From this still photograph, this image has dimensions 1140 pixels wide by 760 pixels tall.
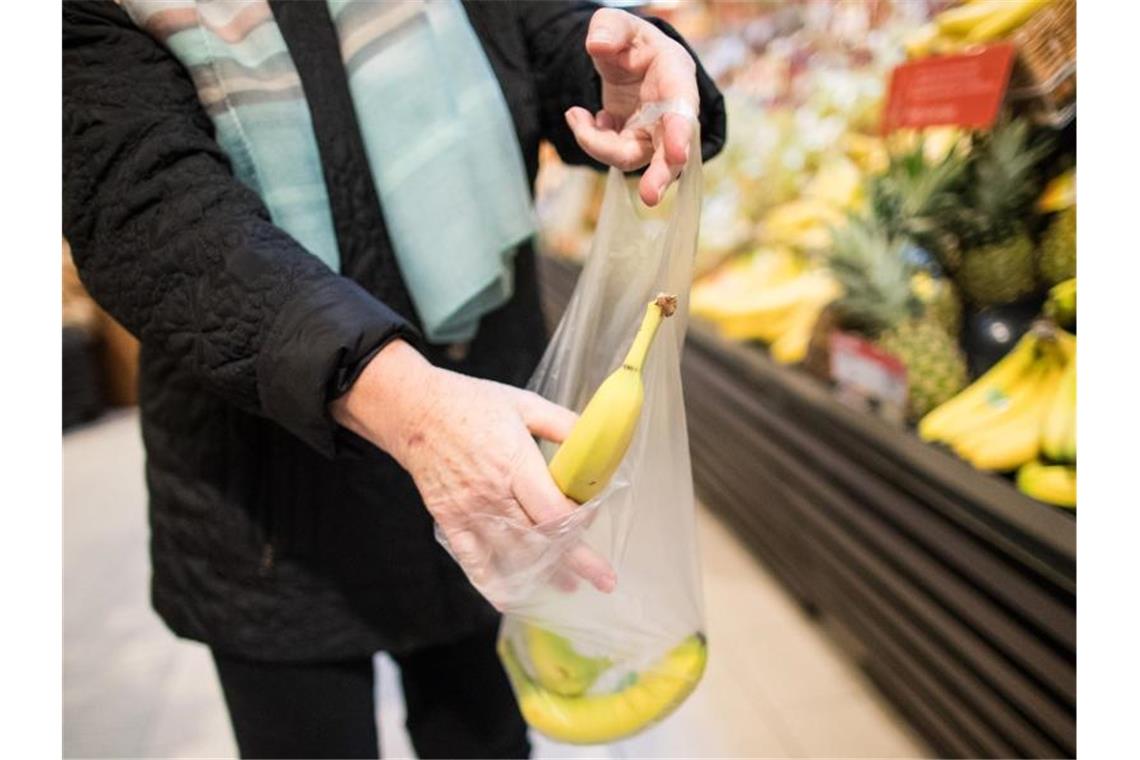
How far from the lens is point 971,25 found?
1.38m

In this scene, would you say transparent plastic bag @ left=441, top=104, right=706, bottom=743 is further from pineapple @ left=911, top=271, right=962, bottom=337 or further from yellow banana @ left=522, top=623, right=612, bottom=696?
pineapple @ left=911, top=271, right=962, bottom=337

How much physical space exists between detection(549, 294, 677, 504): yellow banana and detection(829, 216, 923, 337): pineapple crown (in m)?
1.18

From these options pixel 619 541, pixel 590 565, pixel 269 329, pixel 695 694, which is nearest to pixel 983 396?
pixel 695 694

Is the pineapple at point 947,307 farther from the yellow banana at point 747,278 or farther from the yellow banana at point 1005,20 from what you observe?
the yellow banana at point 747,278

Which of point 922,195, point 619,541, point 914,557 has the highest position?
point 922,195

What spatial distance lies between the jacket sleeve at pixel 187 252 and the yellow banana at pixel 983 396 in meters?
1.13

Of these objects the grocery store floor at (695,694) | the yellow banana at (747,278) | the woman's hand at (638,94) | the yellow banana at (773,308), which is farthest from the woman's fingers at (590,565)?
the yellow banana at (747,278)

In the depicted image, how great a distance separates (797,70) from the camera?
8.14ft

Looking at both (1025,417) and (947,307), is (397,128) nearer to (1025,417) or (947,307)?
(1025,417)

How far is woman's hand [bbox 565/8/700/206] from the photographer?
535mm

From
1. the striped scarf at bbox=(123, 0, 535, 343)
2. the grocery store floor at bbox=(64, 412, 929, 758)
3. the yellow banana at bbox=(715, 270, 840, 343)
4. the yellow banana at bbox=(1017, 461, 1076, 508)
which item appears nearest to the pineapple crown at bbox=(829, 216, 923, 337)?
the yellow banana at bbox=(715, 270, 840, 343)

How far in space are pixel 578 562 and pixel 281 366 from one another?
25 centimetres

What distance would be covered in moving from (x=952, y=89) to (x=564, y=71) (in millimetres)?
901
